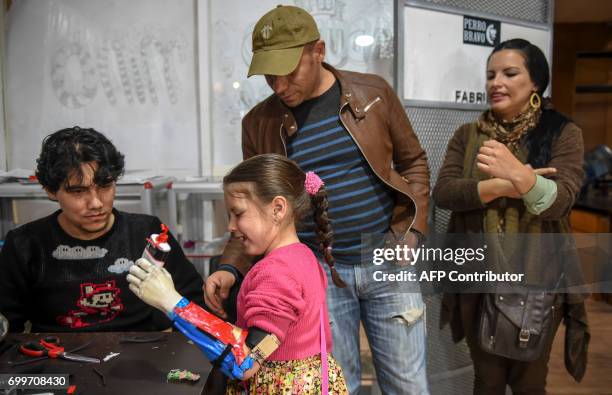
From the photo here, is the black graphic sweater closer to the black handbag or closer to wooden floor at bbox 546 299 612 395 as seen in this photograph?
the black handbag

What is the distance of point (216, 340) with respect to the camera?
107cm

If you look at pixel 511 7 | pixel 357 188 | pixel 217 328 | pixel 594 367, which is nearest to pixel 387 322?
pixel 357 188

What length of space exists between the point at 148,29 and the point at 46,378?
2531 mm

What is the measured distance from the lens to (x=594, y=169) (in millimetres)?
3188

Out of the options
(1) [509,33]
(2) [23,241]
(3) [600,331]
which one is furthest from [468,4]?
(2) [23,241]

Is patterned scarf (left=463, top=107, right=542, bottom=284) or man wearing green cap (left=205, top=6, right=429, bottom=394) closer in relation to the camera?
man wearing green cap (left=205, top=6, right=429, bottom=394)

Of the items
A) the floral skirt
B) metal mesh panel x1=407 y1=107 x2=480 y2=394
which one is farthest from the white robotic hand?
metal mesh panel x1=407 y1=107 x2=480 y2=394

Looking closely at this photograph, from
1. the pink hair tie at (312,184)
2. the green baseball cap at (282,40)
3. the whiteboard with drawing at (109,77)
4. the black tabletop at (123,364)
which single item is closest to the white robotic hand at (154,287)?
the black tabletop at (123,364)

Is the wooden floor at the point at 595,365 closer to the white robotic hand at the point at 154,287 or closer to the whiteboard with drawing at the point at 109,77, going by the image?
the white robotic hand at the point at 154,287

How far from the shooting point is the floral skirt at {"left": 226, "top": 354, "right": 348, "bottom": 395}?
120 centimetres

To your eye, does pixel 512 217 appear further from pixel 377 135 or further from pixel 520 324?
pixel 377 135

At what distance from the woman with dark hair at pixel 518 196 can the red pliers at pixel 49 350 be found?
1.33 meters

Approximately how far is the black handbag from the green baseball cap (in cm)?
111

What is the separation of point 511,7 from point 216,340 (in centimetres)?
223
